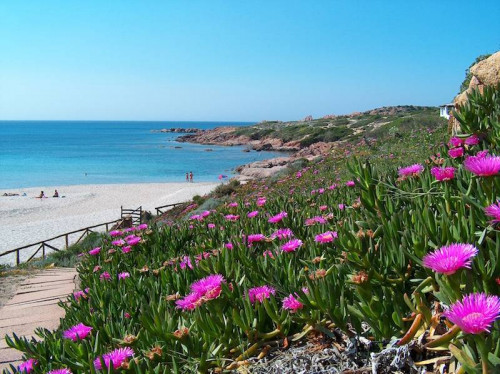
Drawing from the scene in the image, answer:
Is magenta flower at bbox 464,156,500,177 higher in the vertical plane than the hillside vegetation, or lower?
higher

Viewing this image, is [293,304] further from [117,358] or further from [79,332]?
[79,332]

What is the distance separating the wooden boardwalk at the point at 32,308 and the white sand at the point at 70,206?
1095 cm

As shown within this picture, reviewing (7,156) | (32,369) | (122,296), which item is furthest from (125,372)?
(7,156)

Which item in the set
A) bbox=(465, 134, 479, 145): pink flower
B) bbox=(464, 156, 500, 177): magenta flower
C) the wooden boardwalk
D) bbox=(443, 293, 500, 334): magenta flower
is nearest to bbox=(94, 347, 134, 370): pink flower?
bbox=(443, 293, 500, 334): magenta flower

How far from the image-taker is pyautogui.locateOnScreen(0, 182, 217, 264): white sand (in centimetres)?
2195

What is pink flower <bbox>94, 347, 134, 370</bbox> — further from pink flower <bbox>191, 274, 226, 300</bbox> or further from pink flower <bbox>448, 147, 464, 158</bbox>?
pink flower <bbox>448, 147, 464, 158</bbox>

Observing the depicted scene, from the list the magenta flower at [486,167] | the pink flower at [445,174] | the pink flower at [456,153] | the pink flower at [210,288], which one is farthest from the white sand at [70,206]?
the magenta flower at [486,167]

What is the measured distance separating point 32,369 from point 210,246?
4.11 ft

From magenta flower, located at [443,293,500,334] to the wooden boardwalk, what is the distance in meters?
3.29

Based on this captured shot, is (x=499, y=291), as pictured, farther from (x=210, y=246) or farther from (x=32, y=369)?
(x=210, y=246)

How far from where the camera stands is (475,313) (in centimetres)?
88

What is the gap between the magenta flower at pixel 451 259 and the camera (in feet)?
3.43

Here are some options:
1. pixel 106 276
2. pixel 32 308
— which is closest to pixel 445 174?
pixel 106 276

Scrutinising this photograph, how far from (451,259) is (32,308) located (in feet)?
17.3
